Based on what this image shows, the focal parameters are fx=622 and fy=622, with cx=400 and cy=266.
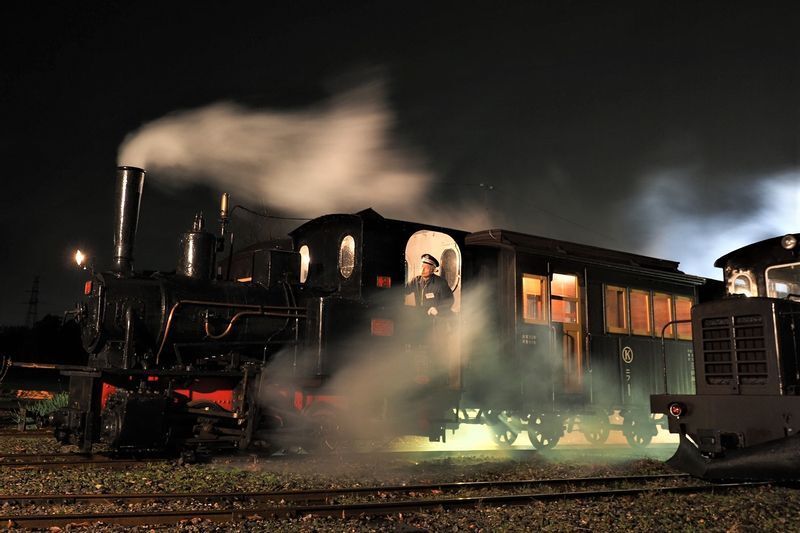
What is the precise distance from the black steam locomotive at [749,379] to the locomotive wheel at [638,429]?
476cm

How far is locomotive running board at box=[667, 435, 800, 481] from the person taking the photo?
20.6ft

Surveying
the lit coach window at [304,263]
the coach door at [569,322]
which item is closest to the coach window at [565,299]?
the coach door at [569,322]

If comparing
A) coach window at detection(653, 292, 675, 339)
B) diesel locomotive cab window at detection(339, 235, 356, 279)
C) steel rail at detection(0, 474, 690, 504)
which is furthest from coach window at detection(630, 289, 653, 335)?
diesel locomotive cab window at detection(339, 235, 356, 279)

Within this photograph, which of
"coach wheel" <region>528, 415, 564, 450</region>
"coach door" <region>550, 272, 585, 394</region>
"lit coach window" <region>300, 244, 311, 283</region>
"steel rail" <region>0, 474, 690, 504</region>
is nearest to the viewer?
"steel rail" <region>0, 474, 690, 504</region>

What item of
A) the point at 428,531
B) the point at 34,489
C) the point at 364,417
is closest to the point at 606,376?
the point at 364,417

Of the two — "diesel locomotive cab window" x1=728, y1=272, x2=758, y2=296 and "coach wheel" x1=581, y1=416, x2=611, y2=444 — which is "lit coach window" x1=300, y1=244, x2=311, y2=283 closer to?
"diesel locomotive cab window" x1=728, y1=272, x2=758, y2=296

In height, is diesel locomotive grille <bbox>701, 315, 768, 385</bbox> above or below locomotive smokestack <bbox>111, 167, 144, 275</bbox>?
below

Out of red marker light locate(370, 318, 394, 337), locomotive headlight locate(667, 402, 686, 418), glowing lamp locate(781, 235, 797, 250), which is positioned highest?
glowing lamp locate(781, 235, 797, 250)

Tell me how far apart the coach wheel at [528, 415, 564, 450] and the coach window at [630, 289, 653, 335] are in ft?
8.49

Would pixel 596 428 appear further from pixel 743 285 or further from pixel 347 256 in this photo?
pixel 347 256

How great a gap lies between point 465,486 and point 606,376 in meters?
5.59

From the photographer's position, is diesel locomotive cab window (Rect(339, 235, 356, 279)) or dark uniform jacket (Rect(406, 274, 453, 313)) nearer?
diesel locomotive cab window (Rect(339, 235, 356, 279))

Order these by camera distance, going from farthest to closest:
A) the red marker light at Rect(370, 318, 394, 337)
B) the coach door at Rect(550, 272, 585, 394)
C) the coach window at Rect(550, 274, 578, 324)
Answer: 1. the coach window at Rect(550, 274, 578, 324)
2. the coach door at Rect(550, 272, 585, 394)
3. the red marker light at Rect(370, 318, 394, 337)

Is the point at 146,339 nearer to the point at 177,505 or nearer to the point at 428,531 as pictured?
the point at 177,505
